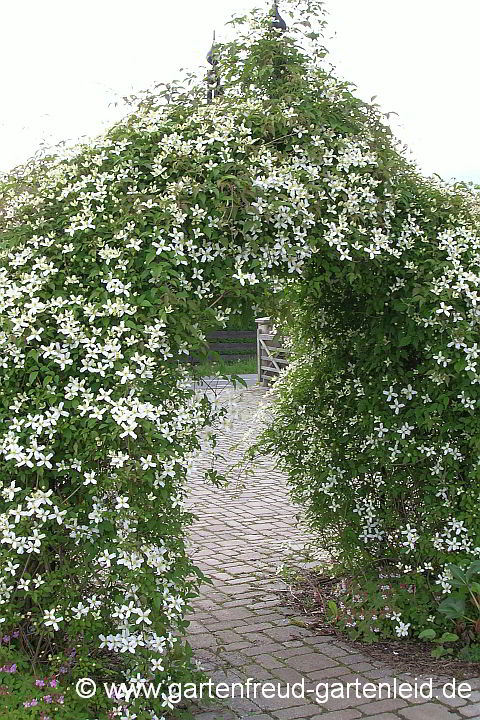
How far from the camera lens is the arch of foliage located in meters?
3.20

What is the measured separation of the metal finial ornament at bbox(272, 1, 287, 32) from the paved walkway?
1840 mm

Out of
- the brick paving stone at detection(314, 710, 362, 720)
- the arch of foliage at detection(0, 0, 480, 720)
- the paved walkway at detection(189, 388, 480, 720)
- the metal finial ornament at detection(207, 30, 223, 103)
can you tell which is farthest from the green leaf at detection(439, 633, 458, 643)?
the metal finial ornament at detection(207, 30, 223, 103)

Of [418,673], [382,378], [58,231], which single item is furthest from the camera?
[382,378]

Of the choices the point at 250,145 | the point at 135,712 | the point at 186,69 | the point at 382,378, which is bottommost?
the point at 135,712

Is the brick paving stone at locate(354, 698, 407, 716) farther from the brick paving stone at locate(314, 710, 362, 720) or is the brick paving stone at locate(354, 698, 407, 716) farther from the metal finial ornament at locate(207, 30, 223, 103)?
the metal finial ornament at locate(207, 30, 223, 103)

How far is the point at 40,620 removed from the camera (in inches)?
127

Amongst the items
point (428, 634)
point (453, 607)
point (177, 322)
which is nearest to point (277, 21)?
point (177, 322)

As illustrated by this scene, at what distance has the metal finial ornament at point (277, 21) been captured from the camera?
4.07 m

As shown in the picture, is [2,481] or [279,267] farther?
[279,267]

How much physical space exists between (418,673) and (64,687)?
5.78 ft

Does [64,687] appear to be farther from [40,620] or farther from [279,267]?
[279,267]

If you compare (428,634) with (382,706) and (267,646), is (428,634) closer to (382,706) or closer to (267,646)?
(382,706)

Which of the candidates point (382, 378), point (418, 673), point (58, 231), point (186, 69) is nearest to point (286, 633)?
point (418, 673)

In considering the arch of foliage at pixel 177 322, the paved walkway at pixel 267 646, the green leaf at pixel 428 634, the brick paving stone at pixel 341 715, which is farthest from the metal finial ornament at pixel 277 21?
the brick paving stone at pixel 341 715
